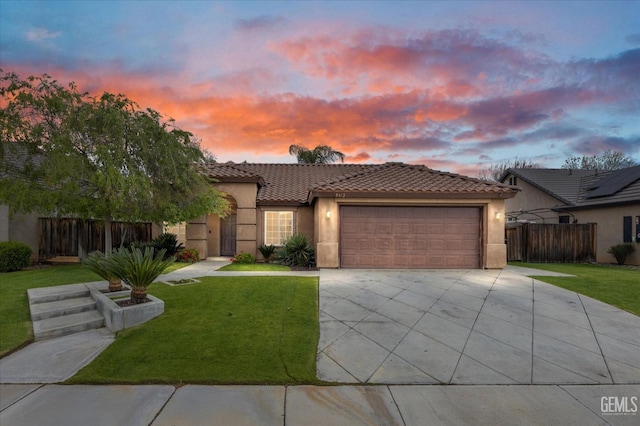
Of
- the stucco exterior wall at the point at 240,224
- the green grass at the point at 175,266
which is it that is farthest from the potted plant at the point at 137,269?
the stucco exterior wall at the point at 240,224

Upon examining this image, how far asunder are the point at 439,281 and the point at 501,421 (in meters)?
6.60

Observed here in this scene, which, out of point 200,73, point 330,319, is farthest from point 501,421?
point 200,73

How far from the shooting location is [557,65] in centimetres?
1270

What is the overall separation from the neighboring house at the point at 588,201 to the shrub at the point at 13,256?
2335cm

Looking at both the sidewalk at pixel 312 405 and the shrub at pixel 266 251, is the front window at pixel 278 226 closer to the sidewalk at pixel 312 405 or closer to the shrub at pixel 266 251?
the shrub at pixel 266 251

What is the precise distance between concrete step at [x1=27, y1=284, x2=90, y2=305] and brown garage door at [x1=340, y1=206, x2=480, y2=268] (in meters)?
8.21

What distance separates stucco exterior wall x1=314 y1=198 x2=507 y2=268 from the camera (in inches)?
453

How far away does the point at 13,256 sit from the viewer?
1061 centimetres

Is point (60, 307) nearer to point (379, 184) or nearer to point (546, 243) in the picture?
point (379, 184)

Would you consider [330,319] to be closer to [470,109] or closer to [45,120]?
[45,120]

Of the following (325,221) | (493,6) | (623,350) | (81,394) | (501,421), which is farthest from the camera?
(325,221)

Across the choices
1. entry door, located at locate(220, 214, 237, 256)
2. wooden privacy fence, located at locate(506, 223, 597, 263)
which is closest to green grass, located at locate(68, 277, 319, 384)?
entry door, located at locate(220, 214, 237, 256)

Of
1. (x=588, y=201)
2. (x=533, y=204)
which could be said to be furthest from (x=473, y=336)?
(x=533, y=204)

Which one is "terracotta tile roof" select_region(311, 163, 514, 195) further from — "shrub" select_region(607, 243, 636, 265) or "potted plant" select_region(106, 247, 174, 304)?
"shrub" select_region(607, 243, 636, 265)
